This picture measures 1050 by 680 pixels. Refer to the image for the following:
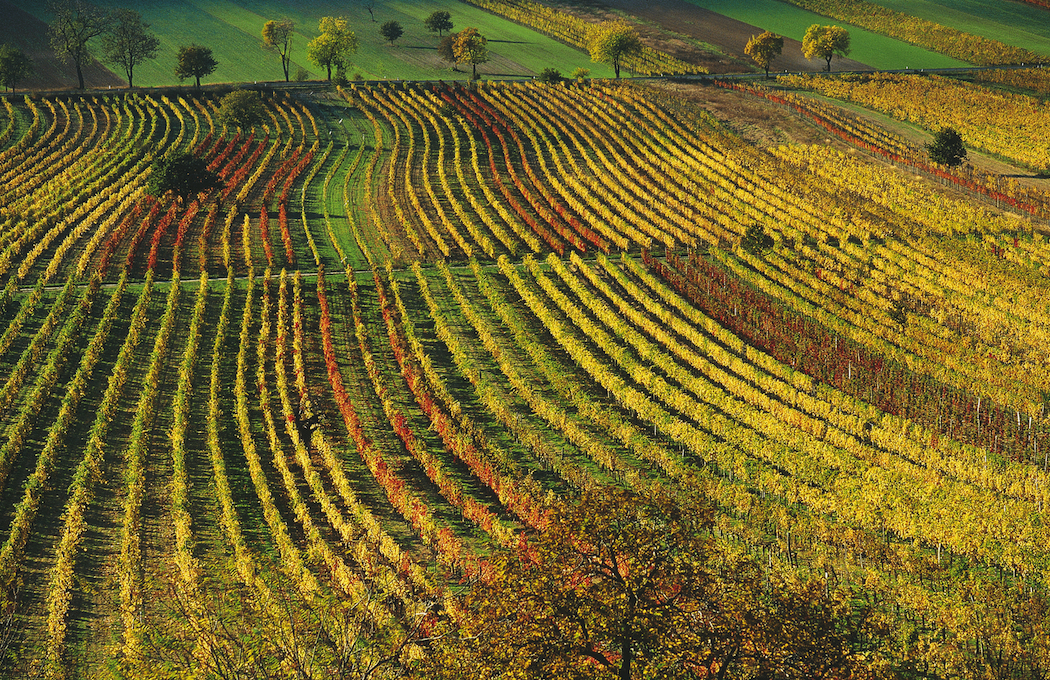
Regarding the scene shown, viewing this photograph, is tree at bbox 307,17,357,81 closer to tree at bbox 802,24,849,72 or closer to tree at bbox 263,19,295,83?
tree at bbox 263,19,295,83

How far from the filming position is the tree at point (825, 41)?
119812 millimetres

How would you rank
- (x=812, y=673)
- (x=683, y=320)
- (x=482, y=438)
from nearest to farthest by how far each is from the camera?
(x=812, y=673) → (x=482, y=438) → (x=683, y=320)

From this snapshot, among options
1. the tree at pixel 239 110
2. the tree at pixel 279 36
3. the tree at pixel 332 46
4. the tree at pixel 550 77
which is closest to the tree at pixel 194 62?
the tree at pixel 279 36

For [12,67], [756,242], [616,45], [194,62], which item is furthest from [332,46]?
[756,242]

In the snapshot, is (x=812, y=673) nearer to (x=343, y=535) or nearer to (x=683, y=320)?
(x=343, y=535)

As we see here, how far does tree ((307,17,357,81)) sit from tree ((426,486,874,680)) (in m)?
103

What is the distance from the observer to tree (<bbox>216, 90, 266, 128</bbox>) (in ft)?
314

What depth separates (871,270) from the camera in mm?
57406

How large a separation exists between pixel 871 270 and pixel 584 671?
4314cm

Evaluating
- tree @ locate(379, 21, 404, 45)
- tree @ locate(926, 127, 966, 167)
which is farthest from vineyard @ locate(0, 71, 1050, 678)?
tree @ locate(379, 21, 404, 45)

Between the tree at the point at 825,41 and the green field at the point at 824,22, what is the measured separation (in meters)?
4.58

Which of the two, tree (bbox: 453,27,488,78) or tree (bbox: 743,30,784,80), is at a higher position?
tree (bbox: 743,30,784,80)

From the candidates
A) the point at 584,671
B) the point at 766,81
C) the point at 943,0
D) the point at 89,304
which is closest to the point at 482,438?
the point at 584,671

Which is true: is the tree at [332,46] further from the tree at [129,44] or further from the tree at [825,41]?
the tree at [825,41]
